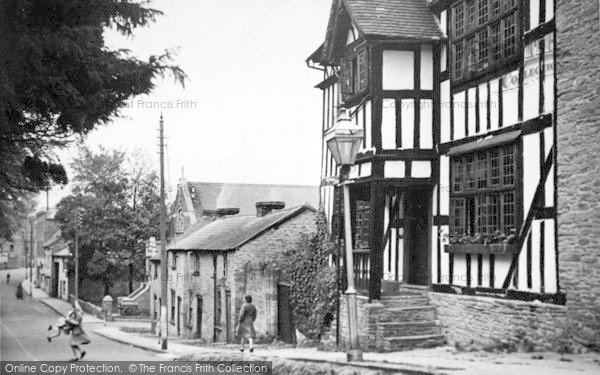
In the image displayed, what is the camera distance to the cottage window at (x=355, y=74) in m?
16.8

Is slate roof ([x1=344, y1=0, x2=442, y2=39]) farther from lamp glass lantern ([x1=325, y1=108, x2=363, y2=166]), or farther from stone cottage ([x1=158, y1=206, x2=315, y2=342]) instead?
stone cottage ([x1=158, y1=206, x2=315, y2=342])

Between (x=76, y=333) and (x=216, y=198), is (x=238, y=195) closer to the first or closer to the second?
(x=216, y=198)

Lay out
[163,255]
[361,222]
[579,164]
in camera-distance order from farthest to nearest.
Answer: [163,255], [361,222], [579,164]

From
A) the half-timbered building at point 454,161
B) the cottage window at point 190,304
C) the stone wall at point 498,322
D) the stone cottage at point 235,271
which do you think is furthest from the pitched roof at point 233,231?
the stone wall at point 498,322

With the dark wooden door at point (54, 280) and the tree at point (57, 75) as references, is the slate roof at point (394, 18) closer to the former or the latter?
the tree at point (57, 75)

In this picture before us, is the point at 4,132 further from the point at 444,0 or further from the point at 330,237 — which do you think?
the point at 330,237

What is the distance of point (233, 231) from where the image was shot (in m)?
33.2

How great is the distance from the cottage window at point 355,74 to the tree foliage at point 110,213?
1409 inches

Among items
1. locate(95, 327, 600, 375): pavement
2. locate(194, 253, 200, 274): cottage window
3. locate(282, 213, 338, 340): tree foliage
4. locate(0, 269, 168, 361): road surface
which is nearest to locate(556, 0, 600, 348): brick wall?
locate(95, 327, 600, 375): pavement

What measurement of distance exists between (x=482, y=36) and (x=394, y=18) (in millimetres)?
2497

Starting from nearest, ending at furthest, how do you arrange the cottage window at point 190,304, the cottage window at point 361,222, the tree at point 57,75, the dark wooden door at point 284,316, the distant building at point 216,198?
1. the tree at point 57,75
2. the cottage window at point 361,222
3. the dark wooden door at point 284,316
4. the cottage window at point 190,304
5. the distant building at point 216,198

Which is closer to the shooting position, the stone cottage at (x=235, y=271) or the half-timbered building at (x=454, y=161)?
the half-timbered building at (x=454, y=161)

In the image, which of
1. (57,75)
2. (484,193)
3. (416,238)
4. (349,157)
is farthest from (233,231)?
(57,75)

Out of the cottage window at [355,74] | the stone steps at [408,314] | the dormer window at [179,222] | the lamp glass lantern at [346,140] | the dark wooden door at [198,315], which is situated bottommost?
the dark wooden door at [198,315]
